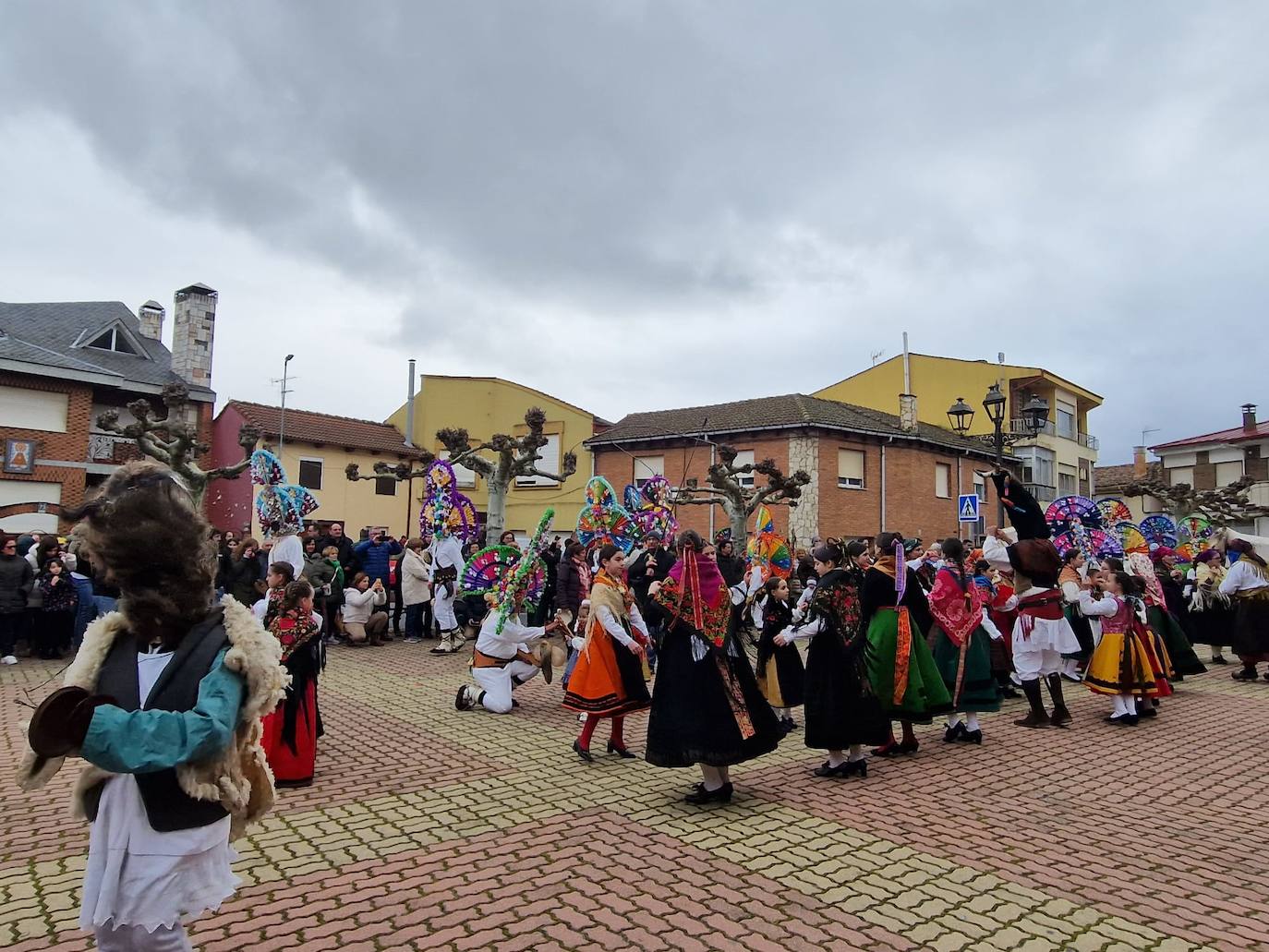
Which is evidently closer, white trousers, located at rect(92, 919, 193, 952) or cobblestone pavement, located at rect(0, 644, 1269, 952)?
white trousers, located at rect(92, 919, 193, 952)

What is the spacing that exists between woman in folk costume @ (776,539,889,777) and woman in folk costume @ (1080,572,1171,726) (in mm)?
3365

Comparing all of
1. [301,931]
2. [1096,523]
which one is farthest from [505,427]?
[301,931]

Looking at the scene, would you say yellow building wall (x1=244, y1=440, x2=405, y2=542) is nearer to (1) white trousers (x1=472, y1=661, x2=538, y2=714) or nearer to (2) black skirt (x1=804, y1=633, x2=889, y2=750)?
(1) white trousers (x1=472, y1=661, x2=538, y2=714)

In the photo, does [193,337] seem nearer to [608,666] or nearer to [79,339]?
[79,339]

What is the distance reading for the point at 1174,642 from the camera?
35.4 feet

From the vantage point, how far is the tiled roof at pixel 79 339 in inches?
→ 897

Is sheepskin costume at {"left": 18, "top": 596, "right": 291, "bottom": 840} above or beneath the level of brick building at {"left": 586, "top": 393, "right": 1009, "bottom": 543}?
beneath

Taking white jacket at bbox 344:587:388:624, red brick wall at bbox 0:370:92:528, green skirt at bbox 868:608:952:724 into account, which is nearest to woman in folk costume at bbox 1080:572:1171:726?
green skirt at bbox 868:608:952:724

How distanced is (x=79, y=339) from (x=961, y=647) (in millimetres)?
27491

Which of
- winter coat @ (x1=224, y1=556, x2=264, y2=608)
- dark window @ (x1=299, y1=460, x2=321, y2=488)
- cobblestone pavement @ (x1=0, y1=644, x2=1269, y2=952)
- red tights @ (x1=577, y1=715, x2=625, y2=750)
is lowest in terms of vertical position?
cobblestone pavement @ (x1=0, y1=644, x2=1269, y2=952)

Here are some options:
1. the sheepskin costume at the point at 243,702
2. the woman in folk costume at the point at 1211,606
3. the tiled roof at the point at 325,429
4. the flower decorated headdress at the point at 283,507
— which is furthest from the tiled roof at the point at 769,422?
the sheepskin costume at the point at 243,702

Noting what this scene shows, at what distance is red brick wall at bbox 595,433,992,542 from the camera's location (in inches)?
1107

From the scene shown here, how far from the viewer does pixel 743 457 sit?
29844 millimetres

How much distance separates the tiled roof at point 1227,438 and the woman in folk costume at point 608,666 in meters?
44.6
